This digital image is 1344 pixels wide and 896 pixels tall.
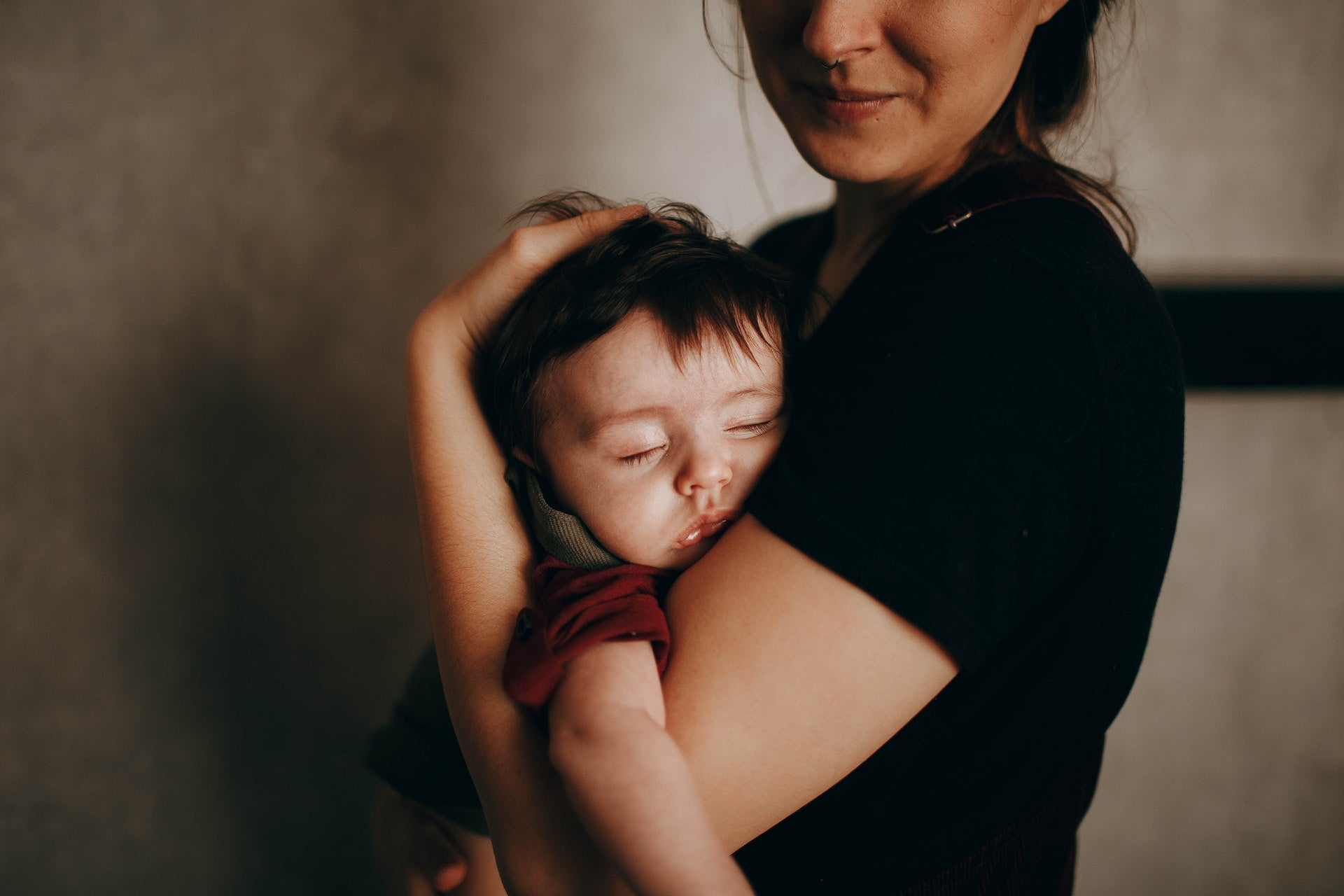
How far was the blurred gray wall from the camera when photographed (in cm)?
118

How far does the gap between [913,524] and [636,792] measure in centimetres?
27

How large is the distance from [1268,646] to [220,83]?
8.08ft

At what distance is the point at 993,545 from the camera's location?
52cm

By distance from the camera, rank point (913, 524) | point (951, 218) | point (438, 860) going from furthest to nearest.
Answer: point (438, 860)
point (951, 218)
point (913, 524)

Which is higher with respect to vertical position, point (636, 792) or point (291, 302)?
point (291, 302)

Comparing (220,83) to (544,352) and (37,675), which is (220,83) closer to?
(544,352)

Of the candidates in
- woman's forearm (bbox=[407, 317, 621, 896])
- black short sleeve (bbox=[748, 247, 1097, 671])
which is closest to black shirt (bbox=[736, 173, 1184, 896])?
black short sleeve (bbox=[748, 247, 1097, 671])

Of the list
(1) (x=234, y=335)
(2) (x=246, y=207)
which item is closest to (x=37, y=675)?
(1) (x=234, y=335)

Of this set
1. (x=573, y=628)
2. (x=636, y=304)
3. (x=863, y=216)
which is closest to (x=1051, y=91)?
(x=863, y=216)

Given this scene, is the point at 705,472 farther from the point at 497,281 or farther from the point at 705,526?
the point at 497,281

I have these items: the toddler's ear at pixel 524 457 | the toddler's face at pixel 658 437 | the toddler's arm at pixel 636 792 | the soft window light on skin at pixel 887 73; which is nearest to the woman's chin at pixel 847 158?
the soft window light on skin at pixel 887 73

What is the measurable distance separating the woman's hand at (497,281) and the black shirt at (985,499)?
0.96ft

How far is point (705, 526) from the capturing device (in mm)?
753

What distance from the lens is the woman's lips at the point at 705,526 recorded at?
740 mm
